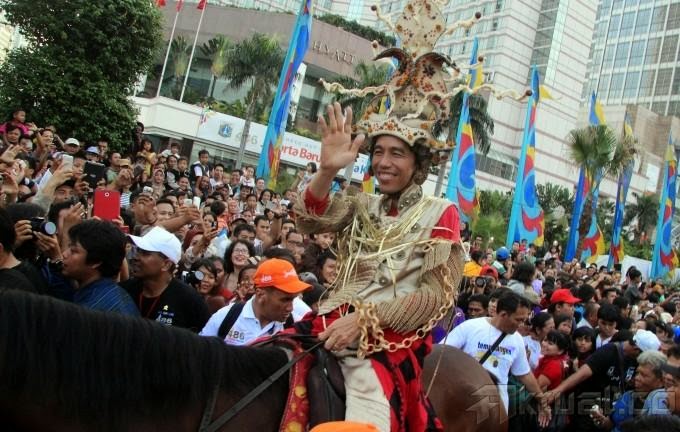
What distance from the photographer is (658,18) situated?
88938 mm

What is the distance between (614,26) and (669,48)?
10.2 metres

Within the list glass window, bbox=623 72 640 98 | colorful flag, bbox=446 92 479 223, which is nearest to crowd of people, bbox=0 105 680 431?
colorful flag, bbox=446 92 479 223

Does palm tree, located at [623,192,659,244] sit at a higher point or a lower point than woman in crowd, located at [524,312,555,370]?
higher

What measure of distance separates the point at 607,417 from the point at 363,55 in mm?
49121

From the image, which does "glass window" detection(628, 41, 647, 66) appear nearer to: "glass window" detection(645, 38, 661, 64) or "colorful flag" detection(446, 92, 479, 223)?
"glass window" detection(645, 38, 661, 64)

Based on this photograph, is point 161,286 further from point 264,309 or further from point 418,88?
point 418,88

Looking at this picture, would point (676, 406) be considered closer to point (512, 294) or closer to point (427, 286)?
point (512, 294)

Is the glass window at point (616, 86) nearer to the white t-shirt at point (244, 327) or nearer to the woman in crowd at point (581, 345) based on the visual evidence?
the woman in crowd at point (581, 345)

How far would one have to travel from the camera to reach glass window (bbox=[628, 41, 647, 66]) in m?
90.8

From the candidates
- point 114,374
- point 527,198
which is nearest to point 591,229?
point 527,198

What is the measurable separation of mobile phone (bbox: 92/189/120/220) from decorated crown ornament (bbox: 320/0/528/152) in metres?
2.85

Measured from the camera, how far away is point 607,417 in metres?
6.61

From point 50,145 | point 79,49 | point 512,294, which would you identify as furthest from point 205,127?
point 512,294

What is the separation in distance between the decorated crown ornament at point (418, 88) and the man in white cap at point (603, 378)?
14.0 ft
